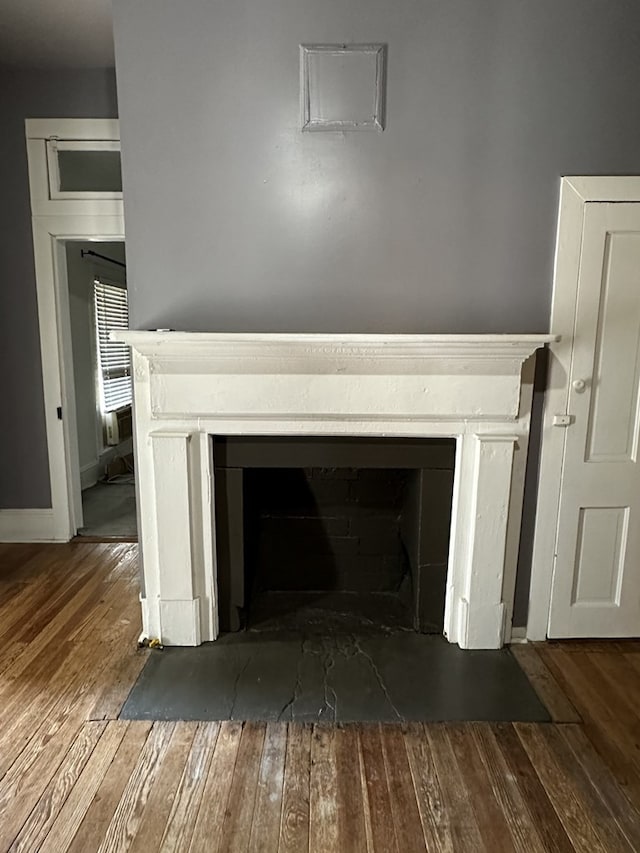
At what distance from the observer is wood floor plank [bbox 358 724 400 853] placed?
4.67 ft

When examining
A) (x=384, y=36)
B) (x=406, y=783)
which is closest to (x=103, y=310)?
(x=384, y=36)

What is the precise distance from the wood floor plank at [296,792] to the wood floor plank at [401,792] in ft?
0.84

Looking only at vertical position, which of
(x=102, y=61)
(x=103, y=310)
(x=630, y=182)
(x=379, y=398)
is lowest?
(x=379, y=398)

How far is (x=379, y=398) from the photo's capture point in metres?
2.08

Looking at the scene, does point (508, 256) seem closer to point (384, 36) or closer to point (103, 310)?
point (384, 36)

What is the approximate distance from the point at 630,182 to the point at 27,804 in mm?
2999

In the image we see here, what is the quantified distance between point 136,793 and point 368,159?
2342mm

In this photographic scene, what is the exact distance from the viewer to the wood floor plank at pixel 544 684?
6.30 feet

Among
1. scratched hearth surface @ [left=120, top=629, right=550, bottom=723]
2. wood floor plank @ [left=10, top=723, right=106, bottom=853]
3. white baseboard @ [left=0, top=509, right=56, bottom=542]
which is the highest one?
white baseboard @ [left=0, top=509, right=56, bottom=542]

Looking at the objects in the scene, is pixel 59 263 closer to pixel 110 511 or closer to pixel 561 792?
pixel 110 511

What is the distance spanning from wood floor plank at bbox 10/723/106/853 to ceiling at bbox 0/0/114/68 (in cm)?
303

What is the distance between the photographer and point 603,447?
224 centimetres

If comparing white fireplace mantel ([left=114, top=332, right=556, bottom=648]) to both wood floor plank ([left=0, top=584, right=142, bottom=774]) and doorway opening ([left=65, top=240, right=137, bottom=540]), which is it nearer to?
wood floor plank ([left=0, top=584, right=142, bottom=774])

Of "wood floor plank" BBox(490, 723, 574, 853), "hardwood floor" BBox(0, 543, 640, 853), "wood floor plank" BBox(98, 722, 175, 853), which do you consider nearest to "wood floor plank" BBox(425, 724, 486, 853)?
"hardwood floor" BBox(0, 543, 640, 853)
